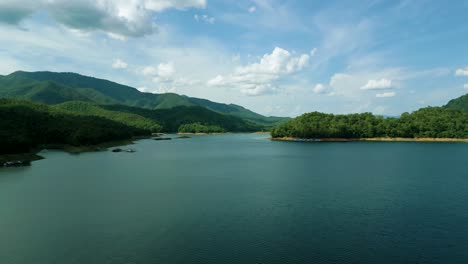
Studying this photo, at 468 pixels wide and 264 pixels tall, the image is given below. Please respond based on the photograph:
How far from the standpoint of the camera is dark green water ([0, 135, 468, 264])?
25969 millimetres

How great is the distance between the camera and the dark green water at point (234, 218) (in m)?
26.0

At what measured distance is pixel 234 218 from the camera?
116 ft

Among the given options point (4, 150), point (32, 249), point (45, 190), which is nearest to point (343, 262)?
point (32, 249)

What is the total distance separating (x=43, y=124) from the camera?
429 feet

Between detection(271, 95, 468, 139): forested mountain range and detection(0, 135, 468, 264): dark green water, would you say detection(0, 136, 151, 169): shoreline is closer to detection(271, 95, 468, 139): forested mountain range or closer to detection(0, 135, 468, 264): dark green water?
detection(0, 135, 468, 264): dark green water

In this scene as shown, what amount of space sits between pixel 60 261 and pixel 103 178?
40066mm

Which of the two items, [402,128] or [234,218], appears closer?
[234,218]

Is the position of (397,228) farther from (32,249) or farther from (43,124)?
(43,124)

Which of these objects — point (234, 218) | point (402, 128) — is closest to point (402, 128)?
point (402, 128)

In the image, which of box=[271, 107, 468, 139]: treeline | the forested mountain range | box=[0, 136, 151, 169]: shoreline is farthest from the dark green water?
Answer: box=[271, 107, 468, 139]: treeline

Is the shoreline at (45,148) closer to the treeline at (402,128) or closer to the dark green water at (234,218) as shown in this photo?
the dark green water at (234,218)

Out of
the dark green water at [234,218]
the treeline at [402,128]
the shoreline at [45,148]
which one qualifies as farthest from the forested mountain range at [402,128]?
the dark green water at [234,218]

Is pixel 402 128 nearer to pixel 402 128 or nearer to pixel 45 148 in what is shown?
pixel 402 128

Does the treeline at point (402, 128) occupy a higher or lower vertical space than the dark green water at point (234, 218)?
higher
